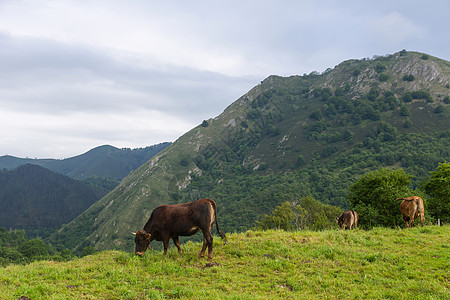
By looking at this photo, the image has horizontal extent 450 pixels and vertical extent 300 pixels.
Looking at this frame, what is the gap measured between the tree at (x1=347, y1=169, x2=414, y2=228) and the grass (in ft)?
38.8

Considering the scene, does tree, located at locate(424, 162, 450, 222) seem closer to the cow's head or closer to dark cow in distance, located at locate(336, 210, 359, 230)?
dark cow in distance, located at locate(336, 210, 359, 230)

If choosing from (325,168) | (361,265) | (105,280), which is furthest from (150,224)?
(325,168)

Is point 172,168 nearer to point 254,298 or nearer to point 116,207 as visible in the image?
point 116,207

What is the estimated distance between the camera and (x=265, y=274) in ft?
29.5

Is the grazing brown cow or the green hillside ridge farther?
the green hillside ridge

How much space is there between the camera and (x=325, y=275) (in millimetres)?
8609

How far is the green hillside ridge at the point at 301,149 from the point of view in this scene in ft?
314

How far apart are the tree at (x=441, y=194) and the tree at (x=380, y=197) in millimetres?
2220

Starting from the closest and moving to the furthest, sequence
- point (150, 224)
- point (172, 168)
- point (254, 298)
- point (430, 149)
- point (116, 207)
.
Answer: point (254, 298) < point (150, 224) < point (430, 149) < point (116, 207) < point (172, 168)

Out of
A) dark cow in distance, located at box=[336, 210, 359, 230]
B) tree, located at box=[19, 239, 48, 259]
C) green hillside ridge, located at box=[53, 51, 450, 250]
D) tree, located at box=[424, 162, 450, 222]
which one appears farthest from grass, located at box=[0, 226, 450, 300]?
tree, located at box=[19, 239, 48, 259]

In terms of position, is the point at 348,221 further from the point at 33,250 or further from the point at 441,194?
the point at 33,250

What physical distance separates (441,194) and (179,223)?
2615 centimetres

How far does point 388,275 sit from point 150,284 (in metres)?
7.62

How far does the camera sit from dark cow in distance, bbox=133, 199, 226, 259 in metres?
10.8
